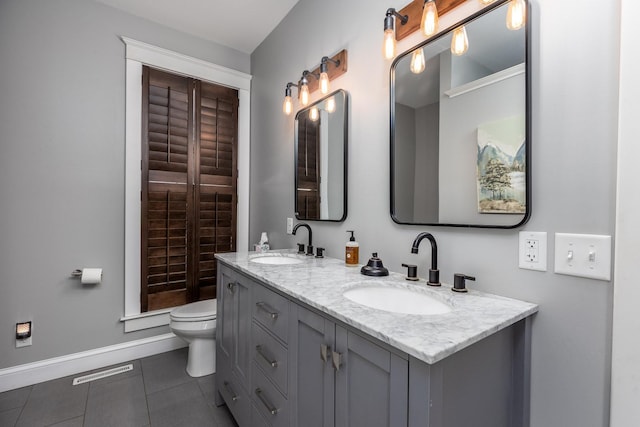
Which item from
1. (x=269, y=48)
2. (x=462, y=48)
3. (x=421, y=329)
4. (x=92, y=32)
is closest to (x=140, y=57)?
(x=92, y=32)

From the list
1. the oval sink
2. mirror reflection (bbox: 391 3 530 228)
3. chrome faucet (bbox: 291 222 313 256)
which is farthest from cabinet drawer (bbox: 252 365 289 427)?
Answer: mirror reflection (bbox: 391 3 530 228)

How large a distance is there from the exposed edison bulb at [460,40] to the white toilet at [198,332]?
1977 mm

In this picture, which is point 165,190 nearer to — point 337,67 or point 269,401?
point 337,67

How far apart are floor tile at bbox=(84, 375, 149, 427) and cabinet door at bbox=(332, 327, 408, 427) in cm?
138

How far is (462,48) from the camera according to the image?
1073 mm

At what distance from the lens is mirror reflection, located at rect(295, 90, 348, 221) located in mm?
1664

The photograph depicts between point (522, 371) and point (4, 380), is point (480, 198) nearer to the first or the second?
point (522, 371)

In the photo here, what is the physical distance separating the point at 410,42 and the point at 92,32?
224 cm

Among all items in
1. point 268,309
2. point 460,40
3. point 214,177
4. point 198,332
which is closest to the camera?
point 460,40

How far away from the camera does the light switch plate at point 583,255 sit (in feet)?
2.51

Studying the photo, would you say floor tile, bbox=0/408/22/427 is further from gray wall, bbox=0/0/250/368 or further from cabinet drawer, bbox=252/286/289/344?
cabinet drawer, bbox=252/286/289/344

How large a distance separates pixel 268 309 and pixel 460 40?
1250 millimetres

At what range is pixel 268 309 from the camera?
118 centimetres

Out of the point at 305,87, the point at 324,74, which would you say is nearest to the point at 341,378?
the point at 324,74
